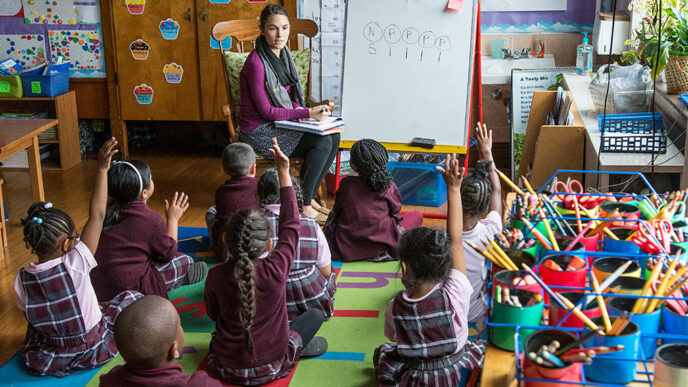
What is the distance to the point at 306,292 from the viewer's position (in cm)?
277

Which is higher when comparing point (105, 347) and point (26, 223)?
point (26, 223)

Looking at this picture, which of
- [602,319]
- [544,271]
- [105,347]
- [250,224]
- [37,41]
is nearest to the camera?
[602,319]

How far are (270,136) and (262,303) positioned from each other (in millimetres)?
1916

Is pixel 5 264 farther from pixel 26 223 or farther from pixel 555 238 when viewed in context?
pixel 555 238

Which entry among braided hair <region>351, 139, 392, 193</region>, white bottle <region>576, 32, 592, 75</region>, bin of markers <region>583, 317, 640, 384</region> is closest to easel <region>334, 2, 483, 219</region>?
braided hair <region>351, 139, 392, 193</region>

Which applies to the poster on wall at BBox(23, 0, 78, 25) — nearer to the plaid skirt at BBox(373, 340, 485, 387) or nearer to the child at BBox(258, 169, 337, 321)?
the child at BBox(258, 169, 337, 321)

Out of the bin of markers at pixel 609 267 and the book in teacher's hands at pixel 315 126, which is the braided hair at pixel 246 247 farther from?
the book in teacher's hands at pixel 315 126

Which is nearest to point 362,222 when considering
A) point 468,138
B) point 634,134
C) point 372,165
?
point 372,165

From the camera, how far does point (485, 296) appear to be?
1477 mm

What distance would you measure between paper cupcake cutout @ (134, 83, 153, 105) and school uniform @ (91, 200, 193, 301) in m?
2.68

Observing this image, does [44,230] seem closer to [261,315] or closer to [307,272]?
[261,315]

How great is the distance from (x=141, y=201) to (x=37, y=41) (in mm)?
3142

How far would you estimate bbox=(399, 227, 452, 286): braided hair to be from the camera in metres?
1.91

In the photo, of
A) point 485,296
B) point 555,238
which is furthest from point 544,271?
point 555,238
